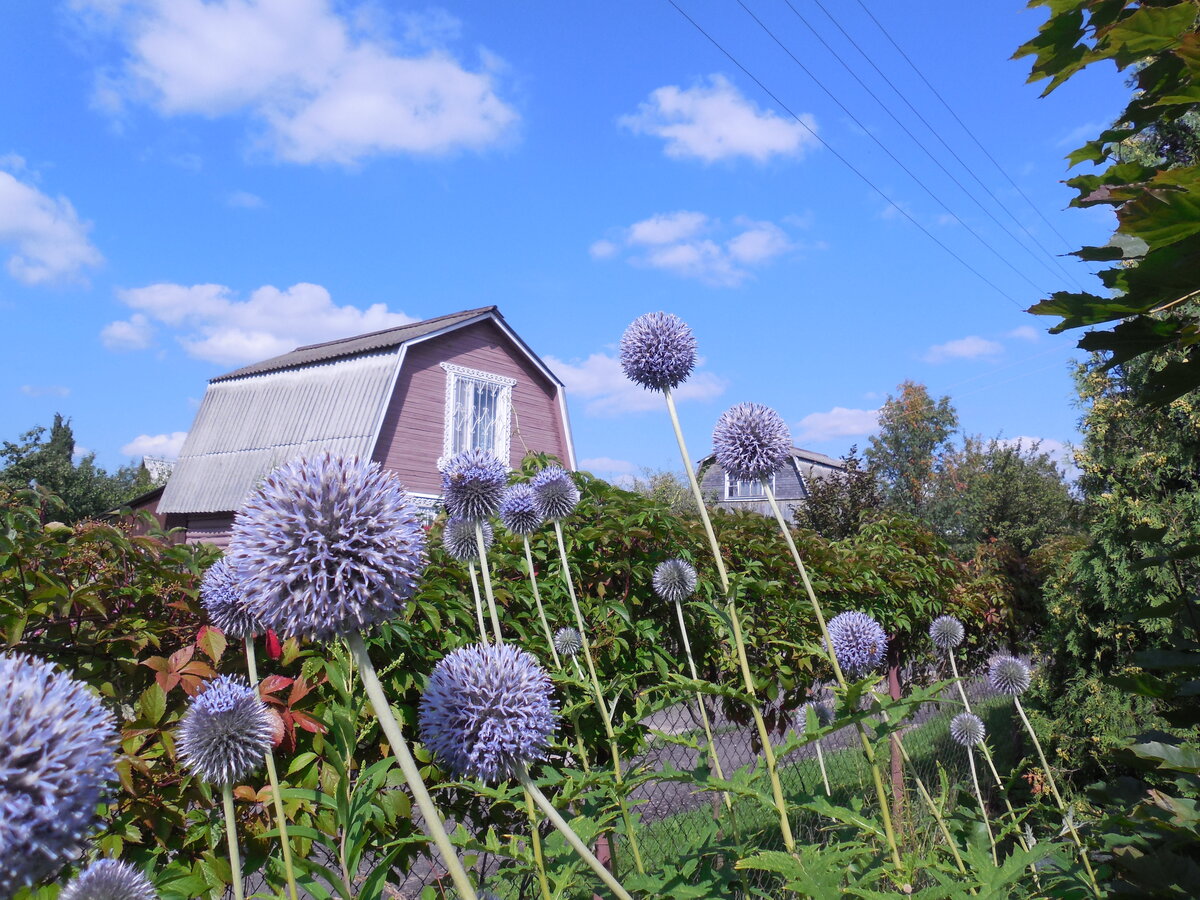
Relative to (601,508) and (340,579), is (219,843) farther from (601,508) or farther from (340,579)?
(601,508)

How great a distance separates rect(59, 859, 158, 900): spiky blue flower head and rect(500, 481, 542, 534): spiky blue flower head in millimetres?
1705

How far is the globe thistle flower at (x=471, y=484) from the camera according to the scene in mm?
2914

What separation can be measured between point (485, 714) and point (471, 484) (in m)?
1.11

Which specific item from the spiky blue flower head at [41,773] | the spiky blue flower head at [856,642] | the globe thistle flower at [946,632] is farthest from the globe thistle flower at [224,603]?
the globe thistle flower at [946,632]

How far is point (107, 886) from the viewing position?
1527 mm

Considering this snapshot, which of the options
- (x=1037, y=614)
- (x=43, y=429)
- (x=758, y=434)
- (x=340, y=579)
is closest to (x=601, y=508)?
(x=758, y=434)

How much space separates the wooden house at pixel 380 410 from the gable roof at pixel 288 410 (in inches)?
1.4

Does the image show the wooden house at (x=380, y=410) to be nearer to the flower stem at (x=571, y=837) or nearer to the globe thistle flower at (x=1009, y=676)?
the globe thistle flower at (x=1009, y=676)

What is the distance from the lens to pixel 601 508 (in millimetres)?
4082

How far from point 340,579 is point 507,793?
1.09 m

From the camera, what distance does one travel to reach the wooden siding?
1844cm

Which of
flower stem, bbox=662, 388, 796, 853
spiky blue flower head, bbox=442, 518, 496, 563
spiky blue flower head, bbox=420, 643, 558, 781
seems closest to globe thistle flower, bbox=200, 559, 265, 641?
spiky blue flower head, bbox=420, 643, 558, 781

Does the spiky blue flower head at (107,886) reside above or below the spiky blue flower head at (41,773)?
below

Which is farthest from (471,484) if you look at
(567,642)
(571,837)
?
(571,837)
